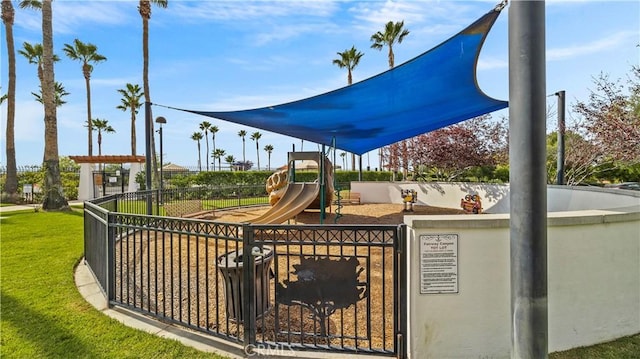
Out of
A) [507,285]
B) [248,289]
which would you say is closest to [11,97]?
[248,289]

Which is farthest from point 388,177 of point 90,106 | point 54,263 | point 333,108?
point 90,106

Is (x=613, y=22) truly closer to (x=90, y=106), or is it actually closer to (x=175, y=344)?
(x=175, y=344)

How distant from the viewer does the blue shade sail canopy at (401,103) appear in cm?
489

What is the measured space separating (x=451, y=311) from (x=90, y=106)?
41204 millimetres

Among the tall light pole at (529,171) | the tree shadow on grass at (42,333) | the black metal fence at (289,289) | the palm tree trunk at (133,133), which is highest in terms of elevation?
the palm tree trunk at (133,133)

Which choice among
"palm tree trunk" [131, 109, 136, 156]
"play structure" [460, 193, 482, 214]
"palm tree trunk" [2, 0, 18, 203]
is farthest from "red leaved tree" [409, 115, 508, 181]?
"palm tree trunk" [131, 109, 136, 156]

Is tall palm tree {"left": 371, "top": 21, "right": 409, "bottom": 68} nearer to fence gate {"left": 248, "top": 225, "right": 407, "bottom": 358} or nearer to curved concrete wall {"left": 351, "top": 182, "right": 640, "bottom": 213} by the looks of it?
curved concrete wall {"left": 351, "top": 182, "right": 640, "bottom": 213}

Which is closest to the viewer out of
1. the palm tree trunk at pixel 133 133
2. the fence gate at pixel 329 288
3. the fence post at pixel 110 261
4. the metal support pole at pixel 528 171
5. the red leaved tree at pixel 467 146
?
the metal support pole at pixel 528 171

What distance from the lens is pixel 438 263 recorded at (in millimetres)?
2699

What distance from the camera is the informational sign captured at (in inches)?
106

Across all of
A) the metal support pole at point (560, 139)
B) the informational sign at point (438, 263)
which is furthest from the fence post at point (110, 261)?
the metal support pole at point (560, 139)

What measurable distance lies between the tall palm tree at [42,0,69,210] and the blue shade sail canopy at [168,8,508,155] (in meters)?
9.64

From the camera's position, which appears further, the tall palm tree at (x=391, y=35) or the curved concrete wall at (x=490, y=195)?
the tall palm tree at (x=391, y=35)

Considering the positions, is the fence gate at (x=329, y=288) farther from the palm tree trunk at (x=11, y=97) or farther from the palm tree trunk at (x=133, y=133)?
the palm tree trunk at (x=133, y=133)
